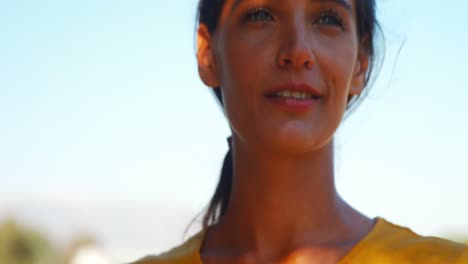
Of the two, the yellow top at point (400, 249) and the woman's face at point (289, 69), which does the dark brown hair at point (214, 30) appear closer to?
the woman's face at point (289, 69)

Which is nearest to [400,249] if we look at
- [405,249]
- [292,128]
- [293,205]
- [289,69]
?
[405,249]

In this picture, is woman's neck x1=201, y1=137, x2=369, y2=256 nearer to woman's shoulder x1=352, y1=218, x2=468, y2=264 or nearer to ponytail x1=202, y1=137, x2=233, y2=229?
woman's shoulder x1=352, y1=218, x2=468, y2=264

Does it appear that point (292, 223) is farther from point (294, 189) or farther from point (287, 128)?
point (287, 128)

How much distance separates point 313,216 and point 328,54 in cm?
44

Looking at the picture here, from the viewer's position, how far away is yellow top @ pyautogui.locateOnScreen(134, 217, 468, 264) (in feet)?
6.98

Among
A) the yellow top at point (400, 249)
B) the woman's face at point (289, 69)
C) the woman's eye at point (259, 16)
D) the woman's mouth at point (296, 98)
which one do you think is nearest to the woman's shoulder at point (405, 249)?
the yellow top at point (400, 249)

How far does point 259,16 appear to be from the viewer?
2.26 metres

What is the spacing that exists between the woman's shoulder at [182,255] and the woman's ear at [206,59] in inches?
18.3

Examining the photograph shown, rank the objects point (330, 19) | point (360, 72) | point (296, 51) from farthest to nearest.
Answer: point (360, 72), point (330, 19), point (296, 51)

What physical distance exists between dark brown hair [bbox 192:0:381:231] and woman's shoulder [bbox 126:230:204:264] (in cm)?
7

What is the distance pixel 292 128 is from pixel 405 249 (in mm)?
433

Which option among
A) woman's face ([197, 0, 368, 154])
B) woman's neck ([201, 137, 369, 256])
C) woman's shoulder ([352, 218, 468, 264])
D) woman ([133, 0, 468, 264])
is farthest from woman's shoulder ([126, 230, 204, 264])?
woman's shoulder ([352, 218, 468, 264])

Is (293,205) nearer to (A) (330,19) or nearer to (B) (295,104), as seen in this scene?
(B) (295,104)

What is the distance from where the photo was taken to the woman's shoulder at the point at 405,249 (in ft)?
6.98
